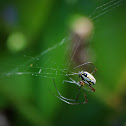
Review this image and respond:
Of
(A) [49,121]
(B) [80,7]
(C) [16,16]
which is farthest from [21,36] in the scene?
(A) [49,121]

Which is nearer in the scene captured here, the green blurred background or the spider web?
the spider web

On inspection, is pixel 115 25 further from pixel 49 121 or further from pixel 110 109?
pixel 49 121

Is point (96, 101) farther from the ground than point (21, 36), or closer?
closer

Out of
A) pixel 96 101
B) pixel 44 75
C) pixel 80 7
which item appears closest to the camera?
pixel 44 75

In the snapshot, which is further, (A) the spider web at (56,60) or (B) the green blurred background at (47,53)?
(B) the green blurred background at (47,53)
